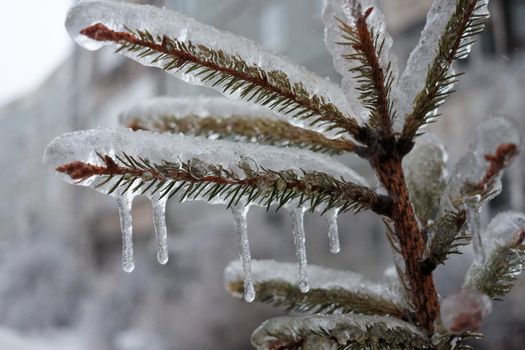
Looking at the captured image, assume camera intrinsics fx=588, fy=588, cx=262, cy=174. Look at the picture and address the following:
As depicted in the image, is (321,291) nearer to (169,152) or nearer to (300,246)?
(300,246)

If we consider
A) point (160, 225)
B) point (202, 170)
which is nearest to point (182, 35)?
point (202, 170)

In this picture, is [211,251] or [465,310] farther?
[211,251]

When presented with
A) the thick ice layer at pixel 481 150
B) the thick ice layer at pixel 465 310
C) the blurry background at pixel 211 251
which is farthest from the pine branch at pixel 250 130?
the blurry background at pixel 211 251

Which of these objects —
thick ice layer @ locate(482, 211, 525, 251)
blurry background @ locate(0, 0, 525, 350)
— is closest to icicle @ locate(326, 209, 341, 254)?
thick ice layer @ locate(482, 211, 525, 251)

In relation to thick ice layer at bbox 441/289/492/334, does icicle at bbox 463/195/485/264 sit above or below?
above

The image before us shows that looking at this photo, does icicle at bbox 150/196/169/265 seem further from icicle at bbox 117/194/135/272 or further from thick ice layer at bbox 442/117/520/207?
thick ice layer at bbox 442/117/520/207

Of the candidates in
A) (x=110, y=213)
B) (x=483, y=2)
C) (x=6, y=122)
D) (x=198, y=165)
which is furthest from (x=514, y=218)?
(x=6, y=122)
